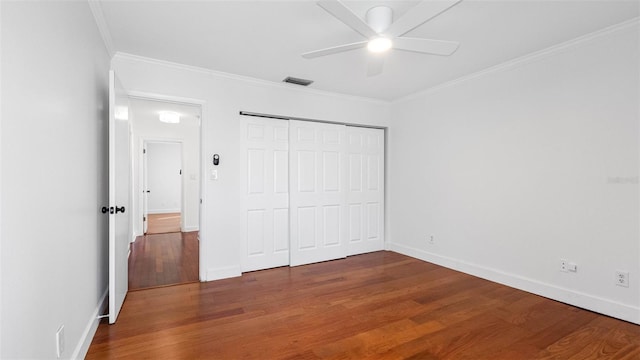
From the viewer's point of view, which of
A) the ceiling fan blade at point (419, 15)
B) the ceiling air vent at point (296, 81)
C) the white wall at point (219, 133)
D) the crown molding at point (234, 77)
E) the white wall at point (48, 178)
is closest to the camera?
the white wall at point (48, 178)

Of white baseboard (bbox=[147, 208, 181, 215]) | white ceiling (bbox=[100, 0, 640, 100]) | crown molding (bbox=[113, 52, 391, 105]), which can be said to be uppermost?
white ceiling (bbox=[100, 0, 640, 100])

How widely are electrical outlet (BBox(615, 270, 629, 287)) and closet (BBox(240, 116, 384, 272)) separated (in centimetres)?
284

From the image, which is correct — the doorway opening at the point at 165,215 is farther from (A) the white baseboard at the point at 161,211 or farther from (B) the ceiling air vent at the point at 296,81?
(B) the ceiling air vent at the point at 296,81

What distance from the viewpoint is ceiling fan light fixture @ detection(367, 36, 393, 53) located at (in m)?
2.20

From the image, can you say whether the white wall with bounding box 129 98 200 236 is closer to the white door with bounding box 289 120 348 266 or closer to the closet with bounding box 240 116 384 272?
the closet with bounding box 240 116 384 272

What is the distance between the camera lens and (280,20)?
7.84ft

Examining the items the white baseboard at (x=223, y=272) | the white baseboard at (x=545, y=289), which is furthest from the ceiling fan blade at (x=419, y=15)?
the white baseboard at (x=223, y=272)

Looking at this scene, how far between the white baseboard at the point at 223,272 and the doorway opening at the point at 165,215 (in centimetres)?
23

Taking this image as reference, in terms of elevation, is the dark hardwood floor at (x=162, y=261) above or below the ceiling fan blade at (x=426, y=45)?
below

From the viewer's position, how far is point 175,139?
21.3 feet

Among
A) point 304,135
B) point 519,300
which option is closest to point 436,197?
point 519,300

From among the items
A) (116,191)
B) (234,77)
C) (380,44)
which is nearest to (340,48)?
(380,44)

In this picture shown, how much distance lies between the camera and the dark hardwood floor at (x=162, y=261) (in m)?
3.50

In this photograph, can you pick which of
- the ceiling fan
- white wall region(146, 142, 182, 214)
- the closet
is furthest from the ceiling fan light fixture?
white wall region(146, 142, 182, 214)
